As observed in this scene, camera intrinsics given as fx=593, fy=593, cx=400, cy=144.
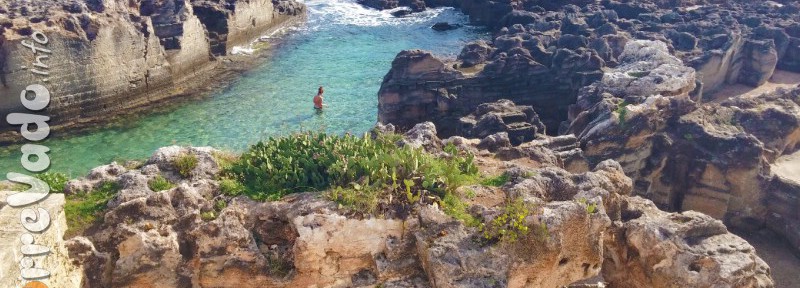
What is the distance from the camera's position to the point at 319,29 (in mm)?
42094

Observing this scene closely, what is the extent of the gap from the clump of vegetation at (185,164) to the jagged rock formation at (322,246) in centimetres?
55

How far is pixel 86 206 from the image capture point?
1003cm

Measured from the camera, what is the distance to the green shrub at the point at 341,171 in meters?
10.5

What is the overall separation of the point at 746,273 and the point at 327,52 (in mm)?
29671

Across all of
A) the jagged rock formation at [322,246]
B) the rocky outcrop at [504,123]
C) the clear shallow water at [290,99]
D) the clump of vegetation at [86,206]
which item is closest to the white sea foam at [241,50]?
the clear shallow water at [290,99]

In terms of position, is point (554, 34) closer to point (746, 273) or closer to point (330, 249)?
point (746, 273)

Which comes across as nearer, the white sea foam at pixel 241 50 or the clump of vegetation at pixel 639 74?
the clump of vegetation at pixel 639 74

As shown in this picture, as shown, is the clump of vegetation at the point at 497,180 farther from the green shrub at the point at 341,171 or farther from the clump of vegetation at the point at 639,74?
the clump of vegetation at the point at 639,74

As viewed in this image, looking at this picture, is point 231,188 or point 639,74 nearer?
point 231,188

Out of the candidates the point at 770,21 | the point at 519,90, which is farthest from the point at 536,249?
the point at 770,21

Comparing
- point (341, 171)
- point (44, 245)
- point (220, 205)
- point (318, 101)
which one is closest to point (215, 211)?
point (220, 205)

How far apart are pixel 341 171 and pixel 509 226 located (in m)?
3.11

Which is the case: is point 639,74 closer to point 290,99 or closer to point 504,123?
point 504,123

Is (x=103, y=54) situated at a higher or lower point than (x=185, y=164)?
lower
